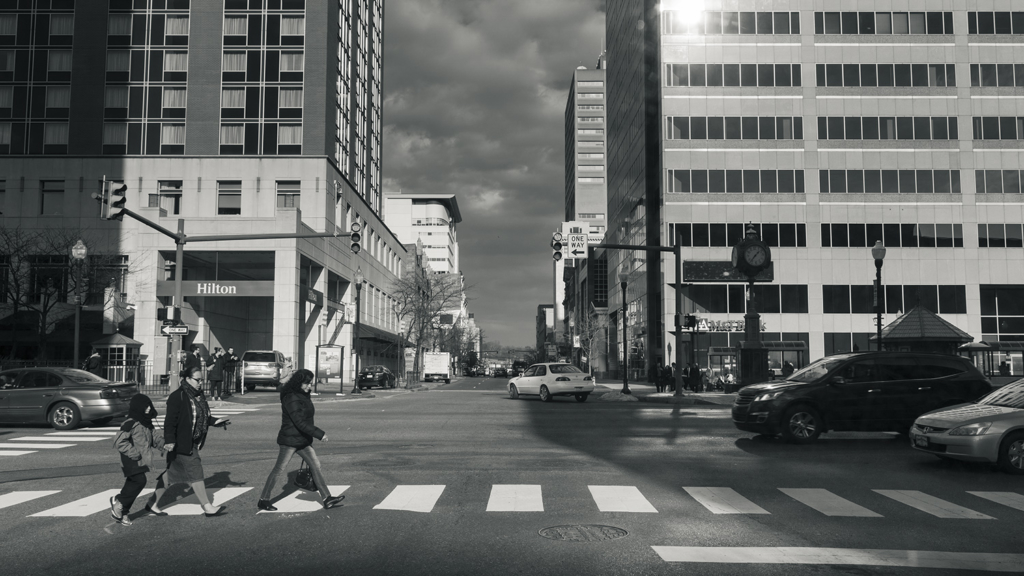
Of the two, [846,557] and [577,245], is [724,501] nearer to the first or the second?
[846,557]

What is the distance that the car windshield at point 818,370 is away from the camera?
636 inches

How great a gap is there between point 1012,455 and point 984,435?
0.55 m

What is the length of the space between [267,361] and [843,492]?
32087 millimetres

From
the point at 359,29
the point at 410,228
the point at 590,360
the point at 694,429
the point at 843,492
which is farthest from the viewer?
the point at 410,228

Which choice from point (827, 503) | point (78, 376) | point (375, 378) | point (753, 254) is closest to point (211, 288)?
point (375, 378)

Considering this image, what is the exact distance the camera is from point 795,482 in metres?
11.2

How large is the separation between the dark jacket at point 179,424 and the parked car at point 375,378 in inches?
1551

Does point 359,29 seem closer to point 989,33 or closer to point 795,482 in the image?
point 989,33

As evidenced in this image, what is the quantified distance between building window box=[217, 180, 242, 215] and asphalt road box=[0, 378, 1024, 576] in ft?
123

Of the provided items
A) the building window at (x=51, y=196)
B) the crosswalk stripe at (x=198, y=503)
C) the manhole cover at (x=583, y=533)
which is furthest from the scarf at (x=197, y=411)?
the building window at (x=51, y=196)

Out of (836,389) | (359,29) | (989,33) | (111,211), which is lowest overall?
(836,389)

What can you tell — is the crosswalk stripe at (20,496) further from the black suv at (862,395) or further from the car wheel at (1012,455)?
the car wheel at (1012,455)

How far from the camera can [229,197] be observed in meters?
51.9

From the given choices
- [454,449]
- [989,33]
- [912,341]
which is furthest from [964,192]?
[454,449]
